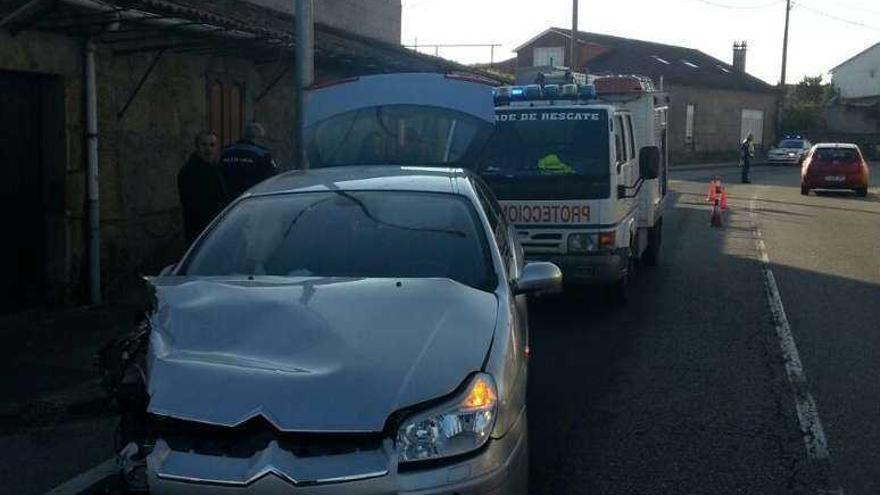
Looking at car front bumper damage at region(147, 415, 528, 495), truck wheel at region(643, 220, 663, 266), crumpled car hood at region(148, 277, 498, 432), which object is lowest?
truck wheel at region(643, 220, 663, 266)

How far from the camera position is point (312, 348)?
4160 mm

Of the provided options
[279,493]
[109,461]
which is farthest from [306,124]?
[279,493]

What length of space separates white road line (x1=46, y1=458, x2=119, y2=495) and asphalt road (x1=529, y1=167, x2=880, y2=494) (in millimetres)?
2345

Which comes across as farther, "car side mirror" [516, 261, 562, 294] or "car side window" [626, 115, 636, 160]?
"car side window" [626, 115, 636, 160]

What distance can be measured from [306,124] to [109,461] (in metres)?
4.22

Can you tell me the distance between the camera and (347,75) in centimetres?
1599

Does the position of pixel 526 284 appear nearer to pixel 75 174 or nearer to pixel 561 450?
pixel 561 450

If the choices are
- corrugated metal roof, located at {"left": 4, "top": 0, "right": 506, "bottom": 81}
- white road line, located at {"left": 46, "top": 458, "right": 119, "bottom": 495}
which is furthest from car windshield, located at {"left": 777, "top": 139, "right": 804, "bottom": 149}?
white road line, located at {"left": 46, "top": 458, "right": 119, "bottom": 495}

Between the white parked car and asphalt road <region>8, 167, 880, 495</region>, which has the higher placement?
the white parked car

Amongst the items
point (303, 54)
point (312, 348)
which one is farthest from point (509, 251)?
point (303, 54)

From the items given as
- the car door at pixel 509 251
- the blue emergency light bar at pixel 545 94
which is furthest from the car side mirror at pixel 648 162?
the car door at pixel 509 251

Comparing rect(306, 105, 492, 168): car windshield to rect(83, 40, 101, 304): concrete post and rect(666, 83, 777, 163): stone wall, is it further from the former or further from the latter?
rect(666, 83, 777, 163): stone wall

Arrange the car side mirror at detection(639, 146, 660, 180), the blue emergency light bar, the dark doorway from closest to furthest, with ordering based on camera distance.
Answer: the dark doorway < the blue emergency light bar < the car side mirror at detection(639, 146, 660, 180)

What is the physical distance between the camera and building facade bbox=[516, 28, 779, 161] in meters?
55.1
